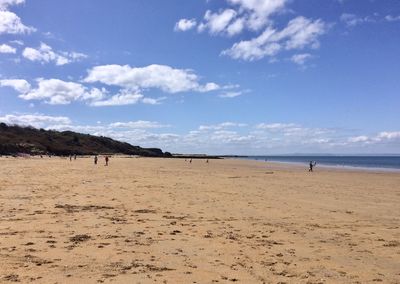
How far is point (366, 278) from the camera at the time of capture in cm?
755

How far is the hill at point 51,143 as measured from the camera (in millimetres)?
86156

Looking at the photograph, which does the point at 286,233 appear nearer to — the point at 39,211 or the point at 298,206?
the point at 298,206

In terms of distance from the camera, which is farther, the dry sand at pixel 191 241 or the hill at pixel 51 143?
the hill at pixel 51 143

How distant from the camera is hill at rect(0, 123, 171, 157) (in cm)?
8616

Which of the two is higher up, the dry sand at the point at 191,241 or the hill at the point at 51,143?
the hill at the point at 51,143

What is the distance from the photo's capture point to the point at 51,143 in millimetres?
109875

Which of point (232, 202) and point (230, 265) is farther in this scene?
point (232, 202)

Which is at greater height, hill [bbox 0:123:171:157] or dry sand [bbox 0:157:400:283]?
hill [bbox 0:123:171:157]

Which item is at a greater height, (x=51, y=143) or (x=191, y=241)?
(x=51, y=143)

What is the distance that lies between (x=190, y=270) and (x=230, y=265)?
85 cm

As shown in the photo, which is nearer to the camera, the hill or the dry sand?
the dry sand

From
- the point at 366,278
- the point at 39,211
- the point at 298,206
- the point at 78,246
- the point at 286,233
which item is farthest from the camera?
the point at 298,206

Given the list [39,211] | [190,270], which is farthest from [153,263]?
[39,211]

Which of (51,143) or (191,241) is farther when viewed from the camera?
(51,143)
